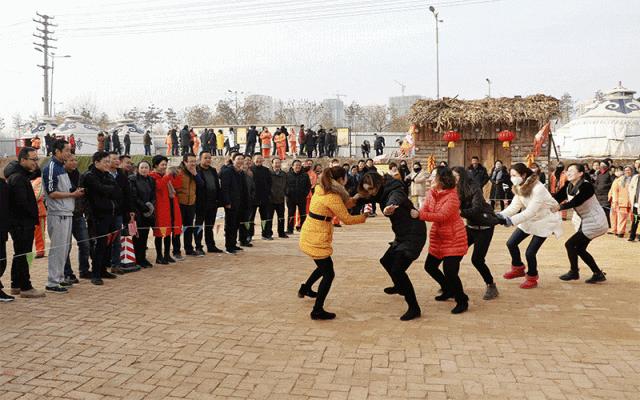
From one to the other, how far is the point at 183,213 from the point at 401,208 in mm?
4871

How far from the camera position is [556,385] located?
4348mm

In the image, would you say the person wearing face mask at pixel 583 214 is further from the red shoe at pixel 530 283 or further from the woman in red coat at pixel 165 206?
the woman in red coat at pixel 165 206

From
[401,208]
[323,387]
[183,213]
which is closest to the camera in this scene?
[323,387]

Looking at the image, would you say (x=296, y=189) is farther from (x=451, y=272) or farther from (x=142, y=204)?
(x=451, y=272)

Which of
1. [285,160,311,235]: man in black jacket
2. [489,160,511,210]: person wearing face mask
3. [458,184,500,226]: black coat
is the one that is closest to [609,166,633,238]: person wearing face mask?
[489,160,511,210]: person wearing face mask

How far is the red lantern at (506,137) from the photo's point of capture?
65.2ft

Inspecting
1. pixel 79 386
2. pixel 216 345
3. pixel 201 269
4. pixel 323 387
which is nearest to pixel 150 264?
pixel 201 269

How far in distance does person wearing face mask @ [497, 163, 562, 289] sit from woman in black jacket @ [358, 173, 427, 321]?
1643 mm

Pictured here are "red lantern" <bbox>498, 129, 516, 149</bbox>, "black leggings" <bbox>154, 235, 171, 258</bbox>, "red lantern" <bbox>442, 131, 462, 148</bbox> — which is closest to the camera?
"black leggings" <bbox>154, 235, 171, 258</bbox>

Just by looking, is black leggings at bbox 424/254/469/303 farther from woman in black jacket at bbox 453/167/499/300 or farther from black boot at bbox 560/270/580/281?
black boot at bbox 560/270/580/281

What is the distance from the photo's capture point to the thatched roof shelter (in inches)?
777

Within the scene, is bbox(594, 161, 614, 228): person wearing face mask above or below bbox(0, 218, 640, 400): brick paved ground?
above

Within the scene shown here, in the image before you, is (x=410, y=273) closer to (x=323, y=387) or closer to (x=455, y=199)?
(x=455, y=199)

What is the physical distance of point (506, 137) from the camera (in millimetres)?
19891
